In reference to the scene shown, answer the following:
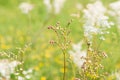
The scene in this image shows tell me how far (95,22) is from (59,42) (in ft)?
2.29

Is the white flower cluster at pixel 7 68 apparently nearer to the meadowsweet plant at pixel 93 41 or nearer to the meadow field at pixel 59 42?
the meadow field at pixel 59 42

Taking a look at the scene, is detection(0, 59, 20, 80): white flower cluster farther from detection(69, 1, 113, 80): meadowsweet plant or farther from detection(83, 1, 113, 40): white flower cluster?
detection(83, 1, 113, 40): white flower cluster

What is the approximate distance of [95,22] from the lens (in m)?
4.22

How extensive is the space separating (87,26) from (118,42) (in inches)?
45.1

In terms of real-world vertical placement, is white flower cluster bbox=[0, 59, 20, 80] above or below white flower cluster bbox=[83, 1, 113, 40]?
below

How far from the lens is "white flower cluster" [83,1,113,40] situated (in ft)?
13.0

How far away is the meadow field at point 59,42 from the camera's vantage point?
11.7ft

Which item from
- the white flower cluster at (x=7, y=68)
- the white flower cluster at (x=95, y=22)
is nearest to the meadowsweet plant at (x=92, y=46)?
the white flower cluster at (x=95, y=22)

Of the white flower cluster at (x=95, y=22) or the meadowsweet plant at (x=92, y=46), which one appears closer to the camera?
the meadowsweet plant at (x=92, y=46)

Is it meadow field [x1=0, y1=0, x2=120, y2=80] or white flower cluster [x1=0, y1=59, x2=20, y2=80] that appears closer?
white flower cluster [x1=0, y1=59, x2=20, y2=80]

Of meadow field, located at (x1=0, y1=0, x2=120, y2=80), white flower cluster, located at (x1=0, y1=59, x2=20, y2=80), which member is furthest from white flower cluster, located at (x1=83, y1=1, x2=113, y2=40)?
white flower cluster, located at (x1=0, y1=59, x2=20, y2=80)

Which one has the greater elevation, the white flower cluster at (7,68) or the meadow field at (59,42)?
the meadow field at (59,42)

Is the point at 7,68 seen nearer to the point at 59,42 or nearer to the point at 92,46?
the point at 59,42

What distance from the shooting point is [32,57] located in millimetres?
6359
